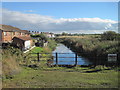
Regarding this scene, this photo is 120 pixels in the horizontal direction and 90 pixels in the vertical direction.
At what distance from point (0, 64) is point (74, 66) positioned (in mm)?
4906

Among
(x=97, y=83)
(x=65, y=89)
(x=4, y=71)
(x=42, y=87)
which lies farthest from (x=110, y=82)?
(x=4, y=71)

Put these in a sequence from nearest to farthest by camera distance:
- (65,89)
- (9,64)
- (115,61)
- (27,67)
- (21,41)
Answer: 1. (65,89)
2. (9,64)
3. (27,67)
4. (115,61)
5. (21,41)

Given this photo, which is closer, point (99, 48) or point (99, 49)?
point (99, 49)

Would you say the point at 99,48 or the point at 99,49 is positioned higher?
the point at 99,48

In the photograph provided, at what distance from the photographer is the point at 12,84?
5.62 meters

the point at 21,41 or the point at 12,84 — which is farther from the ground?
the point at 21,41

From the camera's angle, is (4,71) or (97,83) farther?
(4,71)

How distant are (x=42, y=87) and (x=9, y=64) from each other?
9.16 ft

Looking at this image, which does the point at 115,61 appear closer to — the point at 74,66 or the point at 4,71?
the point at 74,66

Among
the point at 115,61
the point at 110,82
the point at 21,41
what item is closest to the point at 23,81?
the point at 110,82

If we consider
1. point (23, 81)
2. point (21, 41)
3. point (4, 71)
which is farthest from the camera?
point (21, 41)

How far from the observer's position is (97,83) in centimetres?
580

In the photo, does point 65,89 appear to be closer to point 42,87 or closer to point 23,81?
point 42,87

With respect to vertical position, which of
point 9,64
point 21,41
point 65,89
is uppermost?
point 21,41
